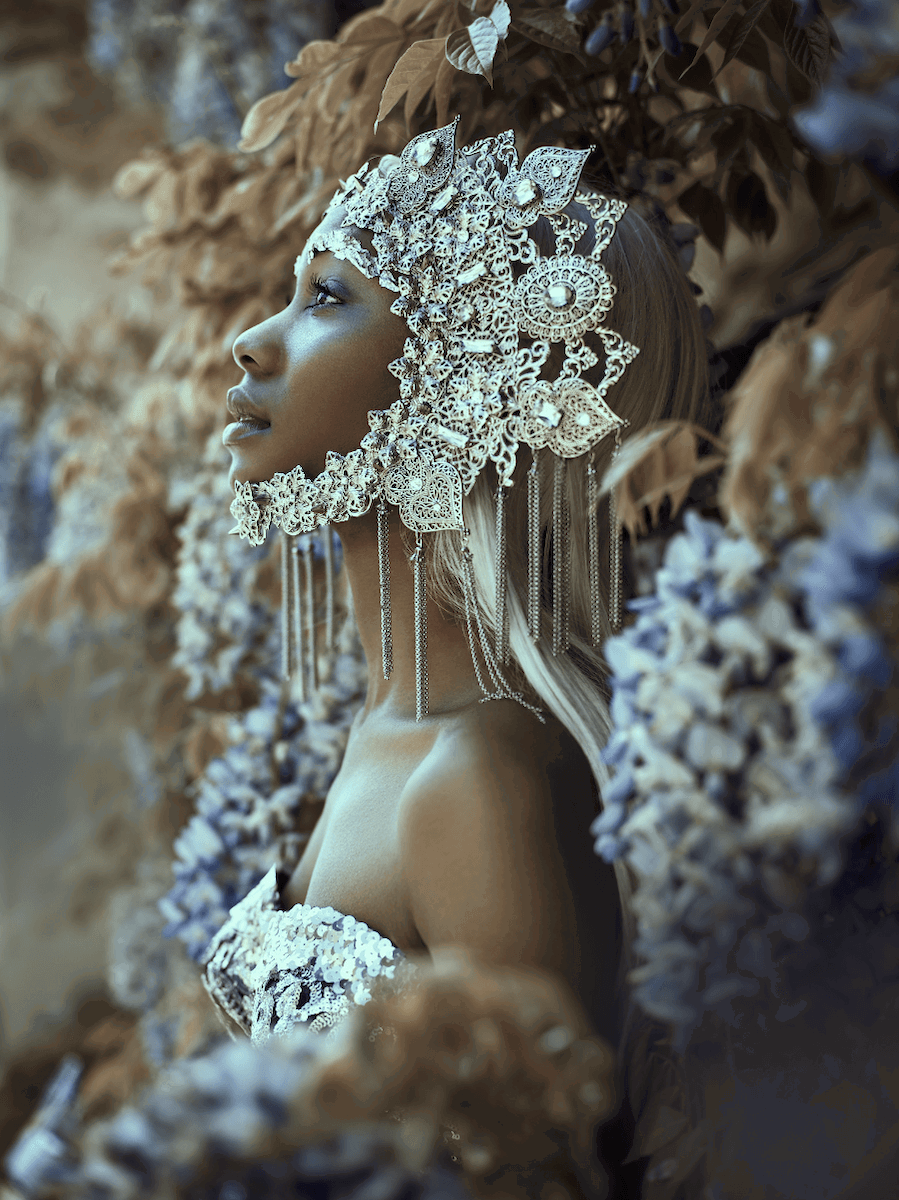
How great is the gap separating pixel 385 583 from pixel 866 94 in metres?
0.58

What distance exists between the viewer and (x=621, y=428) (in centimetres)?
95

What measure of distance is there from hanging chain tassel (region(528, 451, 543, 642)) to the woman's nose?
0.85ft

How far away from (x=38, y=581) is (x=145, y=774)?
352 mm

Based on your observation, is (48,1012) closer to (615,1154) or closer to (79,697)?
(79,697)

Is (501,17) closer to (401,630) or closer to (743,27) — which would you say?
(743,27)

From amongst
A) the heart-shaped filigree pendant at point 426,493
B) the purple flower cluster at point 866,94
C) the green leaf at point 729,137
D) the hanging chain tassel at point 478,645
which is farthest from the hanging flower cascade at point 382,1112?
the green leaf at point 729,137

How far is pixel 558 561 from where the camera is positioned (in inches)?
36.7

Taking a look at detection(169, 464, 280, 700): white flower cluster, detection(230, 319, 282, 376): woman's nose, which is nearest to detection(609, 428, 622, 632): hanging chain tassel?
detection(230, 319, 282, 376): woman's nose

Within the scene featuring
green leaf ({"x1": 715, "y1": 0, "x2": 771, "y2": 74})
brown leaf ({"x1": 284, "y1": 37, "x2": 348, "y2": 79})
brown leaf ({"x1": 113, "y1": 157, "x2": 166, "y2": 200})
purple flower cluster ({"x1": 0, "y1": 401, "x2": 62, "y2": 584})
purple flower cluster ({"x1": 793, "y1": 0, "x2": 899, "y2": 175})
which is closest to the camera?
purple flower cluster ({"x1": 793, "y1": 0, "x2": 899, "y2": 175})

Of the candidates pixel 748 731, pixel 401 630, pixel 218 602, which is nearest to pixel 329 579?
pixel 401 630

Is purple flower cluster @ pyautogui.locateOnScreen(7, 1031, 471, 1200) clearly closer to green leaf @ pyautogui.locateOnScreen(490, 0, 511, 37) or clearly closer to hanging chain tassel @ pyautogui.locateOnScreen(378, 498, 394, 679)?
hanging chain tassel @ pyautogui.locateOnScreen(378, 498, 394, 679)

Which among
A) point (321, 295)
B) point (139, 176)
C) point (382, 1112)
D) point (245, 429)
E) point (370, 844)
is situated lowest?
point (382, 1112)

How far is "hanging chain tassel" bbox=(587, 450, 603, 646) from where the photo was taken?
3.05 ft

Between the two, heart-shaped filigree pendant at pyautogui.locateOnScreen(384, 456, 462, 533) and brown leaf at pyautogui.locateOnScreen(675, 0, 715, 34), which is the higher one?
brown leaf at pyautogui.locateOnScreen(675, 0, 715, 34)
